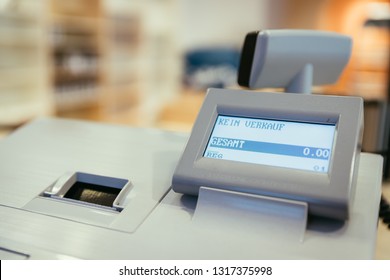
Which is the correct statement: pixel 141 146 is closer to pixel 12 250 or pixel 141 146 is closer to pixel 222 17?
pixel 12 250

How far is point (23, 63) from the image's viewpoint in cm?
287

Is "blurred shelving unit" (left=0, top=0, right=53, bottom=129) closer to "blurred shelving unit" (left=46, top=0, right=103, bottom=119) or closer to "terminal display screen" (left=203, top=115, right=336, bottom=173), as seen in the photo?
"blurred shelving unit" (left=46, top=0, right=103, bottom=119)

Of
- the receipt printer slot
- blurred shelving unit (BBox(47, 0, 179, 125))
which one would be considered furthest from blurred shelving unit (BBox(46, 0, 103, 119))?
the receipt printer slot

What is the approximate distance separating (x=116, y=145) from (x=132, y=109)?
389 cm

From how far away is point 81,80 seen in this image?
11.5 ft

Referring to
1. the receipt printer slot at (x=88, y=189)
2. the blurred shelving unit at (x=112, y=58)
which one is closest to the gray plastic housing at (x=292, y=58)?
the receipt printer slot at (x=88, y=189)

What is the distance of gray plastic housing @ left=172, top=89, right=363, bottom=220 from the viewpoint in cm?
44

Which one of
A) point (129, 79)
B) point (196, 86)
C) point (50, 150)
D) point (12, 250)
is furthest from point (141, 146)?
point (196, 86)

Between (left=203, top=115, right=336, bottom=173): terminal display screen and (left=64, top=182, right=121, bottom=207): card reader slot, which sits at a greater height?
(left=203, top=115, right=336, bottom=173): terminal display screen

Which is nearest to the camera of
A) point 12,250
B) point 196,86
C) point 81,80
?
point 12,250

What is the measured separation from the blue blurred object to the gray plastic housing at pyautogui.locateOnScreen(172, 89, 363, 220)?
4755 mm

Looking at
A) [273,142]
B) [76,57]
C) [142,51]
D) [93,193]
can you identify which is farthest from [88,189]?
[142,51]

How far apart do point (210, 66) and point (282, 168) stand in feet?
16.5

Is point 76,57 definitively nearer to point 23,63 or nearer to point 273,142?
point 23,63
